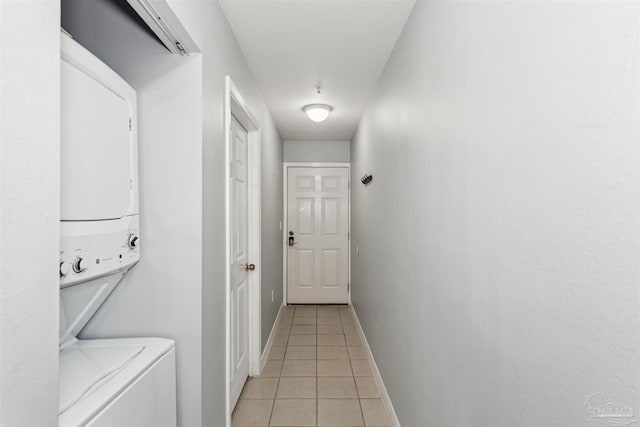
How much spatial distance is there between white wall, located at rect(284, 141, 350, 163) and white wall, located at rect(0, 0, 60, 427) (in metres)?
4.26

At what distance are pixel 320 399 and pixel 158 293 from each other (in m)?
1.58

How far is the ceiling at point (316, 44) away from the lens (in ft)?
5.91

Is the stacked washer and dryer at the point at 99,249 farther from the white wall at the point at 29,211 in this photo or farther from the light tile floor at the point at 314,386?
the light tile floor at the point at 314,386

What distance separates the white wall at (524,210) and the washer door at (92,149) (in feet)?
3.97

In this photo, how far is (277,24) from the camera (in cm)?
196

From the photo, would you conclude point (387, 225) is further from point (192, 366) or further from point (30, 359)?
point (30, 359)

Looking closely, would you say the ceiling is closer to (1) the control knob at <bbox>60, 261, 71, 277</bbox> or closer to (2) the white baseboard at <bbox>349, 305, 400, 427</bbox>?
(1) the control knob at <bbox>60, 261, 71, 277</bbox>

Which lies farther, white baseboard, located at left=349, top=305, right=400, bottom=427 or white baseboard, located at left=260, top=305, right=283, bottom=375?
white baseboard, located at left=260, top=305, right=283, bottom=375

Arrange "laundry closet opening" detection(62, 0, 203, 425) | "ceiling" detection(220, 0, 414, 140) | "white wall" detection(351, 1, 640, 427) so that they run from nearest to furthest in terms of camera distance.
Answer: "white wall" detection(351, 1, 640, 427) → "laundry closet opening" detection(62, 0, 203, 425) → "ceiling" detection(220, 0, 414, 140)

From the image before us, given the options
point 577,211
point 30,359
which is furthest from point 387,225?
point 30,359

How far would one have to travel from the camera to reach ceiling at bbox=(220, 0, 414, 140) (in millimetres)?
1802

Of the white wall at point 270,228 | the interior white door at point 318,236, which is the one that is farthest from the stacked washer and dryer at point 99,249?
the interior white door at point 318,236

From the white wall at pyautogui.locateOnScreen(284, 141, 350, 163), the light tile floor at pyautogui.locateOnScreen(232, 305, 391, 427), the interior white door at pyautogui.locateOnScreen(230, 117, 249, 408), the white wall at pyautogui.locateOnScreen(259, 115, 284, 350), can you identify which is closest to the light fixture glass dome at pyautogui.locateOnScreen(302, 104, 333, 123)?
the white wall at pyautogui.locateOnScreen(259, 115, 284, 350)

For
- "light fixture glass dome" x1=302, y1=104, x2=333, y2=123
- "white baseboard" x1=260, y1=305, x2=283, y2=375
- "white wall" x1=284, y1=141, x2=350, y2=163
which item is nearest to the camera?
"white baseboard" x1=260, y1=305, x2=283, y2=375
